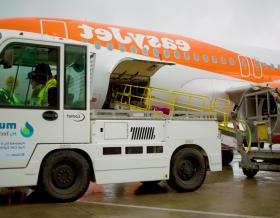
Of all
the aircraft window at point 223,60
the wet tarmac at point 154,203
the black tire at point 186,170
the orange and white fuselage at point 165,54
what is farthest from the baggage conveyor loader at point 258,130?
the aircraft window at point 223,60

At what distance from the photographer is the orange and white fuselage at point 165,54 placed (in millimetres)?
12531

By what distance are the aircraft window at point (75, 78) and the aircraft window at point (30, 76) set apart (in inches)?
7.3

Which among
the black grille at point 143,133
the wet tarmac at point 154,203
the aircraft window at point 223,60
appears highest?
the aircraft window at point 223,60

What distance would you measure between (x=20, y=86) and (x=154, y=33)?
864 centimetres

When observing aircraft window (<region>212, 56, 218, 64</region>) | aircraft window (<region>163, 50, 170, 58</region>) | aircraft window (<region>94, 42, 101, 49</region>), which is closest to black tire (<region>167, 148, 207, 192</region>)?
aircraft window (<region>94, 42, 101, 49</region>)

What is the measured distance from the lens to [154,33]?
1491cm

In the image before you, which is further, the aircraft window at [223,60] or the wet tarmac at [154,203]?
the aircraft window at [223,60]

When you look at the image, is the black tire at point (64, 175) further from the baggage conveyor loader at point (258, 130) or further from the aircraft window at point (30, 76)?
the baggage conveyor loader at point (258, 130)

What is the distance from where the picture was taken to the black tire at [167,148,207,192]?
27.5 feet

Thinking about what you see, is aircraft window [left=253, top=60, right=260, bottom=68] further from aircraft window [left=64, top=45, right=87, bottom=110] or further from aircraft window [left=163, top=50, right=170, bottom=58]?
aircraft window [left=64, top=45, right=87, bottom=110]

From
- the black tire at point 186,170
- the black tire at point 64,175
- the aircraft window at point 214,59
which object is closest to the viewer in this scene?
the black tire at point 64,175

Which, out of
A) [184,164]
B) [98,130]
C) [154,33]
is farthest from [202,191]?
[154,33]

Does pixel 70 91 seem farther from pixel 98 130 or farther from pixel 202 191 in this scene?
pixel 202 191

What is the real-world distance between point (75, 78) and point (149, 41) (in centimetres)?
723
